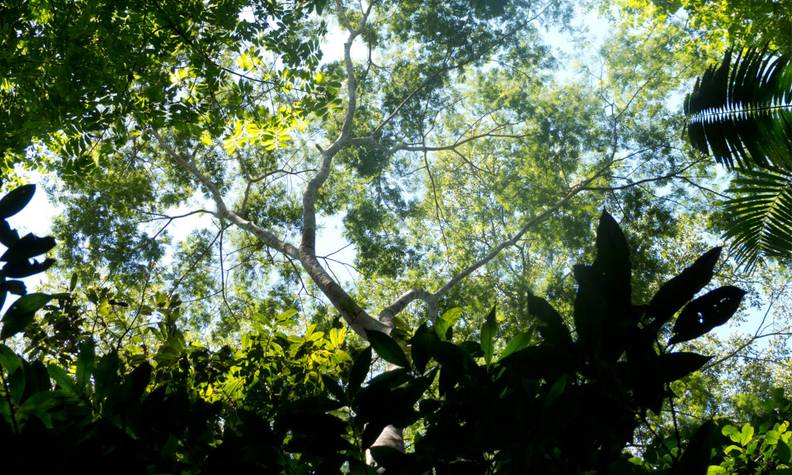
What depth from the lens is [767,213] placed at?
3691mm

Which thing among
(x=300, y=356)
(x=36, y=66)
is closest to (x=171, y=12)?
(x=36, y=66)

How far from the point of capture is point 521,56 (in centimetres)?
1104

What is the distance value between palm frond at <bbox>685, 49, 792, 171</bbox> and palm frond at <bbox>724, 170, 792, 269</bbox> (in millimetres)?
217

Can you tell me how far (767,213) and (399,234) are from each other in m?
7.97

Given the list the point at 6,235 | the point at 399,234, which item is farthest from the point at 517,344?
the point at 399,234

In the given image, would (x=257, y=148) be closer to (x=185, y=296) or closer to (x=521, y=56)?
(x=185, y=296)

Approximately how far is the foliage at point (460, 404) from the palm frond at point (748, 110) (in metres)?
2.83

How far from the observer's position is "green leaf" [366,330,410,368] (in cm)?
103

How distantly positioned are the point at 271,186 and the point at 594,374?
1070 cm

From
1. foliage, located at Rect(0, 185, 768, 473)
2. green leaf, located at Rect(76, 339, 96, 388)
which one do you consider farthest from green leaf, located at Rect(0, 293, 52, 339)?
green leaf, located at Rect(76, 339, 96, 388)

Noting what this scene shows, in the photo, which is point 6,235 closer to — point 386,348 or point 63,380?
point 63,380

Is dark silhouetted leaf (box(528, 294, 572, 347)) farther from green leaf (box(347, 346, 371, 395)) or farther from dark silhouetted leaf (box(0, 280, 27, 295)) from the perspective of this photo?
dark silhouetted leaf (box(0, 280, 27, 295))

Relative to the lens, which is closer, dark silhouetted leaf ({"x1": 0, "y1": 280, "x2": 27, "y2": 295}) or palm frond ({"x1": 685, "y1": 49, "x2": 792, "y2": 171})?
dark silhouetted leaf ({"x1": 0, "y1": 280, "x2": 27, "y2": 295})

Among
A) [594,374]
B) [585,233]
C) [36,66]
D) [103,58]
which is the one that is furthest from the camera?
[585,233]
